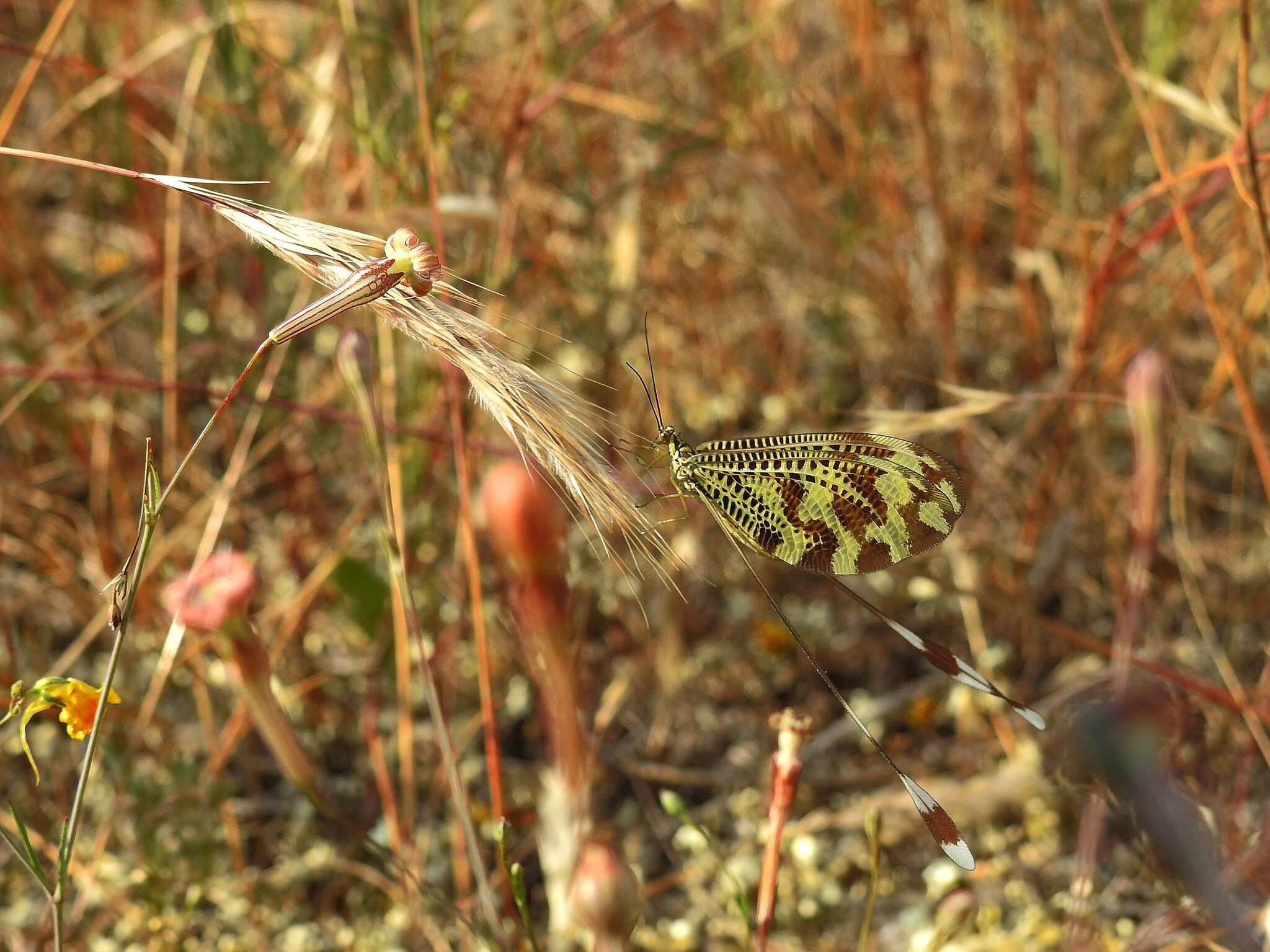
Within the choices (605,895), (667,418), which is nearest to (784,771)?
(605,895)

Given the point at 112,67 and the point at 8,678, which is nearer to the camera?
the point at 8,678

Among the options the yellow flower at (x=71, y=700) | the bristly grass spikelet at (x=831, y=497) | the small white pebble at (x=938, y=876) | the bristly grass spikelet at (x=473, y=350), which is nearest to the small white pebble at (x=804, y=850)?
the small white pebble at (x=938, y=876)

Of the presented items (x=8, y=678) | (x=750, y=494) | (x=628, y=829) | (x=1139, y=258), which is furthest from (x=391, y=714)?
(x=1139, y=258)

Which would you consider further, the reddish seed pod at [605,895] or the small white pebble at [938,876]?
the small white pebble at [938,876]

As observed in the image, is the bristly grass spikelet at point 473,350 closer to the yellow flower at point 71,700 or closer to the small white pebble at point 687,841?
the yellow flower at point 71,700

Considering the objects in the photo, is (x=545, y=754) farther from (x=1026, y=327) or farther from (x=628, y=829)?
(x=1026, y=327)

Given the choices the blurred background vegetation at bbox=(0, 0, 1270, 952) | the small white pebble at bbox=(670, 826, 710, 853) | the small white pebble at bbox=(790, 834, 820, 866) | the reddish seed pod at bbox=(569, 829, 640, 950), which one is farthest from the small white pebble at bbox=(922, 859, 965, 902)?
the reddish seed pod at bbox=(569, 829, 640, 950)

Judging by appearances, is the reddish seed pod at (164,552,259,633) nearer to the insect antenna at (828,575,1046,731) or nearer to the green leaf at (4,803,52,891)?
the green leaf at (4,803,52,891)
